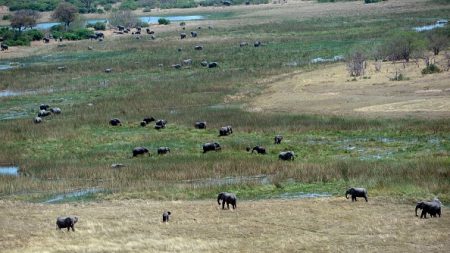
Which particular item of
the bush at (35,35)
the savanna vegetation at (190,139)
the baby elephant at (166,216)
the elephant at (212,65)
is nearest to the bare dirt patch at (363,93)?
the savanna vegetation at (190,139)

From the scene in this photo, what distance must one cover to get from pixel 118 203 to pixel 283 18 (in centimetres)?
8813

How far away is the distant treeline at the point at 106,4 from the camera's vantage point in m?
137

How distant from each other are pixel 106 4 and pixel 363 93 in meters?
110

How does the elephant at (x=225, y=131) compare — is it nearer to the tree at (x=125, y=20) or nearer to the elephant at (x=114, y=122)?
the elephant at (x=114, y=122)

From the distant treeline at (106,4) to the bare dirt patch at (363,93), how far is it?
8509 cm

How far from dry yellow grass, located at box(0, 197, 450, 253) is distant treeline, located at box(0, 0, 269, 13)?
4449 inches

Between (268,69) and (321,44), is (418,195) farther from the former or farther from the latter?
(321,44)

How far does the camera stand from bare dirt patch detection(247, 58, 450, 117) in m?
46.3

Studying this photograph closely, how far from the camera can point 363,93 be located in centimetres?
5216

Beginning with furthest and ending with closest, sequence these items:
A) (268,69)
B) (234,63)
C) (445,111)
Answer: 1. (234,63)
2. (268,69)
3. (445,111)

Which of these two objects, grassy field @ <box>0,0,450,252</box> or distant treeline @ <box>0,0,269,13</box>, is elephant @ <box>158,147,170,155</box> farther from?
distant treeline @ <box>0,0,269,13</box>

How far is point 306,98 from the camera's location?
52.5 metres

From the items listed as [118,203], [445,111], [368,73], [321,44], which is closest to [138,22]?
[321,44]

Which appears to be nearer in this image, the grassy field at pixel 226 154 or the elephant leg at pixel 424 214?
the grassy field at pixel 226 154
